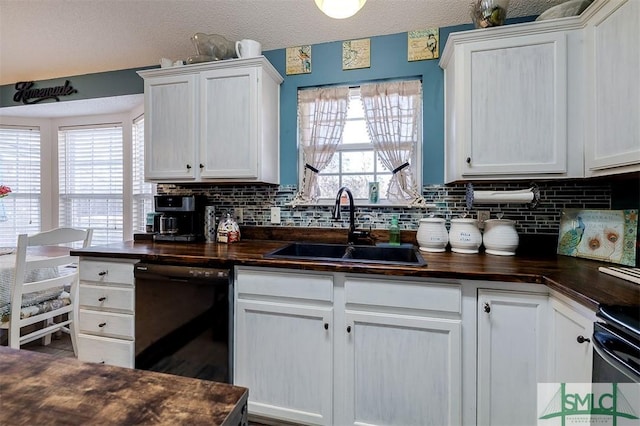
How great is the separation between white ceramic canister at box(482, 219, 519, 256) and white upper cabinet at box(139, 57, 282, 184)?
1.42 m

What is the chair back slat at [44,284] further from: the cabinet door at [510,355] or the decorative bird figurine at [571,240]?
the decorative bird figurine at [571,240]

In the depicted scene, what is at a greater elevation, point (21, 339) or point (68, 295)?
point (68, 295)

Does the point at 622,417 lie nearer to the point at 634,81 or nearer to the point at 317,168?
the point at 634,81

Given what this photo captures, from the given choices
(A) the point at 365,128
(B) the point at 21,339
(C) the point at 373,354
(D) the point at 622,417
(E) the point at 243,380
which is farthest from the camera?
(A) the point at 365,128

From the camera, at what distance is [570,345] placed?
109 centimetres

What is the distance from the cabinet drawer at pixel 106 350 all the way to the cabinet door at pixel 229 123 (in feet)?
3.69

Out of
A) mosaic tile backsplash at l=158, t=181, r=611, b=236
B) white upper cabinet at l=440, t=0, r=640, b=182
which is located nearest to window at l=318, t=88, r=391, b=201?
mosaic tile backsplash at l=158, t=181, r=611, b=236

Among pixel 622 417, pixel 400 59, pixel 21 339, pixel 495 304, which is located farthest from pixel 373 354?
pixel 21 339

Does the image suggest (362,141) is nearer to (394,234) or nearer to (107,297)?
(394,234)

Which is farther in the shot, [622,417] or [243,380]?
[243,380]

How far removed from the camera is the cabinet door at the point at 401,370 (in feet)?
4.33

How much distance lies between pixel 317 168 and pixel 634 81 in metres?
1.63

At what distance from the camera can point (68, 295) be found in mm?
2350

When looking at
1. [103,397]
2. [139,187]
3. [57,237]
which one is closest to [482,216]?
[103,397]
